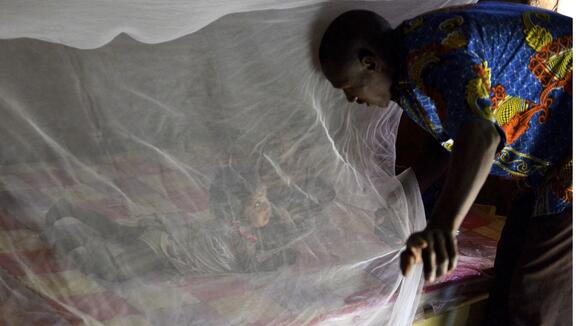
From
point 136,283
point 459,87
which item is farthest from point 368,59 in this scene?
point 136,283

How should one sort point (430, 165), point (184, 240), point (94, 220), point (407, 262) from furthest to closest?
point (430, 165) < point (184, 240) < point (94, 220) < point (407, 262)

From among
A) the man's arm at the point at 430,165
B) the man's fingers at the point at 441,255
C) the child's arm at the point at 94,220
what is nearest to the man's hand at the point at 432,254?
the man's fingers at the point at 441,255

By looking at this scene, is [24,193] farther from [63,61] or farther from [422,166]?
[422,166]

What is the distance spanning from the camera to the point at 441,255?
2.82 ft

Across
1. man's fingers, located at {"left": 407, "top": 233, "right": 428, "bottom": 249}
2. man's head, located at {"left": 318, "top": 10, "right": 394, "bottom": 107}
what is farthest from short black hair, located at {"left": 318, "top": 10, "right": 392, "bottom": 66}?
man's fingers, located at {"left": 407, "top": 233, "right": 428, "bottom": 249}

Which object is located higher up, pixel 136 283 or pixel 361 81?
pixel 361 81

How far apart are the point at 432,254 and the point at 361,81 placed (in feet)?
1.34

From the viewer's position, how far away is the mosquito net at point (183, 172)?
956 mm

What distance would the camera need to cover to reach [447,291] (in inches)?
63.8

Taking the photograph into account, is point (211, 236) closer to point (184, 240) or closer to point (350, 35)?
point (184, 240)

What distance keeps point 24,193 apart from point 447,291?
109 cm

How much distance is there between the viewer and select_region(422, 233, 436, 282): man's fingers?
0.85 meters

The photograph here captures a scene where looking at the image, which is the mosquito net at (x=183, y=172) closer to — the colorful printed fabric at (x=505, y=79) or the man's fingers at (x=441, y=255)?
the colorful printed fabric at (x=505, y=79)

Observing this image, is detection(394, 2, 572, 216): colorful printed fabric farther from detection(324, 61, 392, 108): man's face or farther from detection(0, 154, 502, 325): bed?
detection(0, 154, 502, 325): bed
